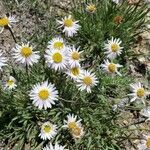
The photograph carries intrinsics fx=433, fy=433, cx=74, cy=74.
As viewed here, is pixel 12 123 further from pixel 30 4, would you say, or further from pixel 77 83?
pixel 30 4

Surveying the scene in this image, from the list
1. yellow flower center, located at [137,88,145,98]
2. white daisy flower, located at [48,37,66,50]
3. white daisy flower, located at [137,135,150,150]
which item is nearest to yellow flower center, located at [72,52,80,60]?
white daisy flower, located at [48,37,66,50]

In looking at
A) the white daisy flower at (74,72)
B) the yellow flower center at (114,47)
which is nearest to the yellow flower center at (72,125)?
the white daisy flower at (74,72)

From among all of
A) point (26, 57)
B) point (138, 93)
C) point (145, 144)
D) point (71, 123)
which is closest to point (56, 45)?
point (26, 57)

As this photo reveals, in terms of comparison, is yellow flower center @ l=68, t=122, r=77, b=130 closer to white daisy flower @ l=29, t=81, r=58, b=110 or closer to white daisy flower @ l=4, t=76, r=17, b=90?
white daisy flower @ l=29, t=81, r=58, b=110

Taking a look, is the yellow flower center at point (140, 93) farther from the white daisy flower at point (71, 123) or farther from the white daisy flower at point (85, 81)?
the white daisy flower at point (71, 123)

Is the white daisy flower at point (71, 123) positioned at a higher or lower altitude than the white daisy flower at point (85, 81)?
lower

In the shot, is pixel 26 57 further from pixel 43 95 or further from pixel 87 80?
pixel 87 80
